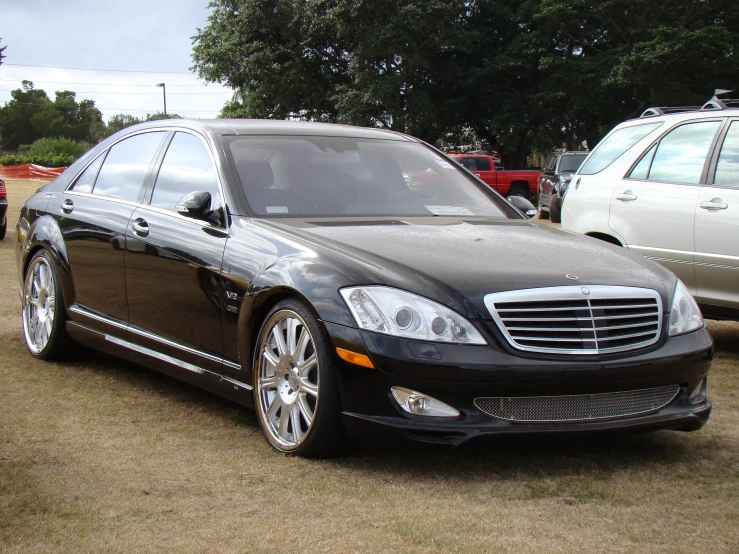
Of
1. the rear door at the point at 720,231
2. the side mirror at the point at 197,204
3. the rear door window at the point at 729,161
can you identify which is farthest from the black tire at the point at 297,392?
the rear door window at the point at 729,161

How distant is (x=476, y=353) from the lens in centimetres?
363

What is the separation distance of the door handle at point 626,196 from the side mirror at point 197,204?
3.51 meters

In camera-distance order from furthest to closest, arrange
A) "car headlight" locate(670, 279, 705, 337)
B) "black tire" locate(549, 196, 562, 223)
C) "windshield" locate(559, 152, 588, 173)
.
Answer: "windshield" locate(559, 152, 588, 173) → "black tire" locate(549, 196, 562, 223) → "car headlight" locate(670, 279, 705, 337)

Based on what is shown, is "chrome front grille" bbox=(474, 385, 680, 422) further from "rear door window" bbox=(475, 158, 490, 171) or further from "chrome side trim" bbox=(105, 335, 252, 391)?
"rear door window" bbox=(475, 158, 490, 171)

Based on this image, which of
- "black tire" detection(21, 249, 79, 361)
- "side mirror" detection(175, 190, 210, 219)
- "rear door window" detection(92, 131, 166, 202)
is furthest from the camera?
"black tire" detection(21, 249, 79, 361)

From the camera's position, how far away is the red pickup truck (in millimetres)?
33094

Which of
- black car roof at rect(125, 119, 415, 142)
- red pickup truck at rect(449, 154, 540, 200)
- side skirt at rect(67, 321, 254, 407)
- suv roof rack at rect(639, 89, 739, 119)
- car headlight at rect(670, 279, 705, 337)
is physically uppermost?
suv roof rack at rect(639, 89, 739, 119)

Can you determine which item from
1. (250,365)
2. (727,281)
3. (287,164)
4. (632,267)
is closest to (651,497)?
(632,267)

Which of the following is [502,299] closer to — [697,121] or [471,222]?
[471,222]

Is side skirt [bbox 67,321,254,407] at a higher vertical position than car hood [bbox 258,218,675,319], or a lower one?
lower

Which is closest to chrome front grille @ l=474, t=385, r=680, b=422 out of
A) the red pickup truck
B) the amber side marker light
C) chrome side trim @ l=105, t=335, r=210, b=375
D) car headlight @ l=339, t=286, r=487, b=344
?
car headlight @ l=339, t=286, r=487, b=344

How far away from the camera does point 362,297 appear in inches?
148

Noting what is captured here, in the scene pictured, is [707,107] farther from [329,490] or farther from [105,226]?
[329,490]

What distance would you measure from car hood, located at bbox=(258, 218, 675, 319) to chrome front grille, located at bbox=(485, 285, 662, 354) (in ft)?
0.18
